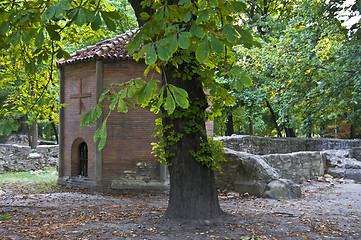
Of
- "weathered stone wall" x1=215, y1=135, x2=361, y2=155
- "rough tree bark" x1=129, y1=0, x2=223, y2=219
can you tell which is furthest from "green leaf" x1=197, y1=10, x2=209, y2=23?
"weathered stone wall" x1=215, y1=135, x2=361, y2=155

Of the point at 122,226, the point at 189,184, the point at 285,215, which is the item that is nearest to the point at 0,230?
the point at 122,226

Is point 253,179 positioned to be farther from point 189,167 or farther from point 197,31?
point 197,31

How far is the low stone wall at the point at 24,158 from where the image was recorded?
68.3ft

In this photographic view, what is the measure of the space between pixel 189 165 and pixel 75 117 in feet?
29.4

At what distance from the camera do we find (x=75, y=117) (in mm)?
14250

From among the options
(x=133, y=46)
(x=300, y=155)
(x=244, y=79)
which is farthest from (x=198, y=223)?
(x=300, y=155)

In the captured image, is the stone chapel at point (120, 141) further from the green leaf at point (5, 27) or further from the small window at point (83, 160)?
the green leaf at point (5, 27)

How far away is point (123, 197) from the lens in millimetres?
11945

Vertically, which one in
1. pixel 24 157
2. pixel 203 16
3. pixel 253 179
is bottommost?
pixel 253 179

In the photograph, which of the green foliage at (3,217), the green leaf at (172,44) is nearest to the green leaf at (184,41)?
the green leaf at (172,44)

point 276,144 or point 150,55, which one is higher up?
point 150,55

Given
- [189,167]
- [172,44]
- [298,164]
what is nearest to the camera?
[172,44]

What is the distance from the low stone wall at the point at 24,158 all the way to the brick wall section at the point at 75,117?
8287 mm

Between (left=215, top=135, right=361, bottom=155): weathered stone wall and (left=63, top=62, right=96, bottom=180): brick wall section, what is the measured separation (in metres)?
5.88
